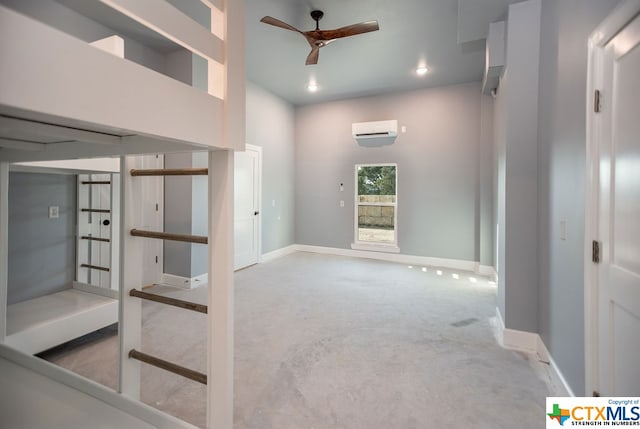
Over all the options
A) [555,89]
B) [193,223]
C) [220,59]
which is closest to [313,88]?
[193,223]

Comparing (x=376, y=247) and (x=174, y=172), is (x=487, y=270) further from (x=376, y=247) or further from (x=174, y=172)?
(x=174, y=172)

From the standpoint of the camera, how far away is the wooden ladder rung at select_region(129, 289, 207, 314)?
1189 millimetres

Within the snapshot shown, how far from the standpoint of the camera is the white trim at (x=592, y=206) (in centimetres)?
145

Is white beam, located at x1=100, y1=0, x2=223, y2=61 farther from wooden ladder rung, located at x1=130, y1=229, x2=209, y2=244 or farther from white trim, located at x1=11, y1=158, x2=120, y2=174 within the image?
white trim, located at x1=11, y1=158, x2=120, y2=174

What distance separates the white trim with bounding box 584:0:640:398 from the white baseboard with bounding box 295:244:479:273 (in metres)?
3.65

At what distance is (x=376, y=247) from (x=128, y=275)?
16.1 ft

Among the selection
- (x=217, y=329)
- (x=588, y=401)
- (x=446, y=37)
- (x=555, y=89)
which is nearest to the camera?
(x=217, y=329)

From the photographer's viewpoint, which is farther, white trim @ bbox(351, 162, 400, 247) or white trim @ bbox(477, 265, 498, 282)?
white trim @ bbox(351, 162, 400, 247)

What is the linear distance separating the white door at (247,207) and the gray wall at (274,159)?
0.21 meters

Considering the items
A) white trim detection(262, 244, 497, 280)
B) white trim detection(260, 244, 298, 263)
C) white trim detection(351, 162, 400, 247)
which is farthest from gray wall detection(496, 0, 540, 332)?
white trim detection(260, 244, 298, 263)

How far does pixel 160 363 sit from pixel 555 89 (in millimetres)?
2860

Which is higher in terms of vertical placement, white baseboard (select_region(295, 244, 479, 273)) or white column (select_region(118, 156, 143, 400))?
white column (select_region(118, 156, 143, 400))

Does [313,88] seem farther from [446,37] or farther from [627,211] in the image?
[627,211]

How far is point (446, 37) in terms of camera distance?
143 inches
